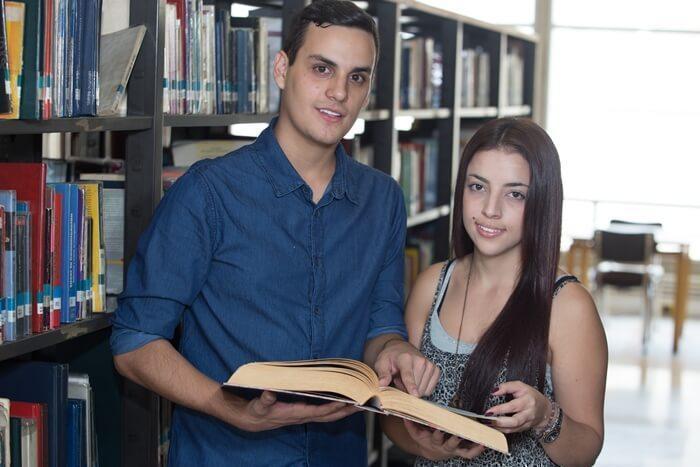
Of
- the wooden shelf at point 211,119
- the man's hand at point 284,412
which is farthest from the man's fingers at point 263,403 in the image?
the wooden shelf at point 211,119

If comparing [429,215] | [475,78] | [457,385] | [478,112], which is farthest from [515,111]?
[457,385]

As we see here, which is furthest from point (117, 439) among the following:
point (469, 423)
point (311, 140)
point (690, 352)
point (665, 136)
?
point (665, 136)

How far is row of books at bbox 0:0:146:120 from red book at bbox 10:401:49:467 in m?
0.54

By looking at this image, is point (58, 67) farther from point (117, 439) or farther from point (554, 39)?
point (554, 39)

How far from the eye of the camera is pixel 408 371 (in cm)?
180

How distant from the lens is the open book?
146 cm

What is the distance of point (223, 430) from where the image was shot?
6.38 feet

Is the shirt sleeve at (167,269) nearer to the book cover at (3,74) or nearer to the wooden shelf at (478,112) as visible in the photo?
the book cover at (3,74)

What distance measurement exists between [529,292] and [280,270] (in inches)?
19.7

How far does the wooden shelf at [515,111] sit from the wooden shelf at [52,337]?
12.9ft

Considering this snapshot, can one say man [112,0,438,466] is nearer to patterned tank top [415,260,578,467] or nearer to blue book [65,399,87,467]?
patterned tank top [415,260,578,467]

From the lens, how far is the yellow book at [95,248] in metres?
2.00

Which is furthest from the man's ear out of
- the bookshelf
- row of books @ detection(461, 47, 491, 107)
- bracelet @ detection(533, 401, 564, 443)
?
row of books @ detection(461, 47, 491, 107)

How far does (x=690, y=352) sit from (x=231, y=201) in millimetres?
5931
